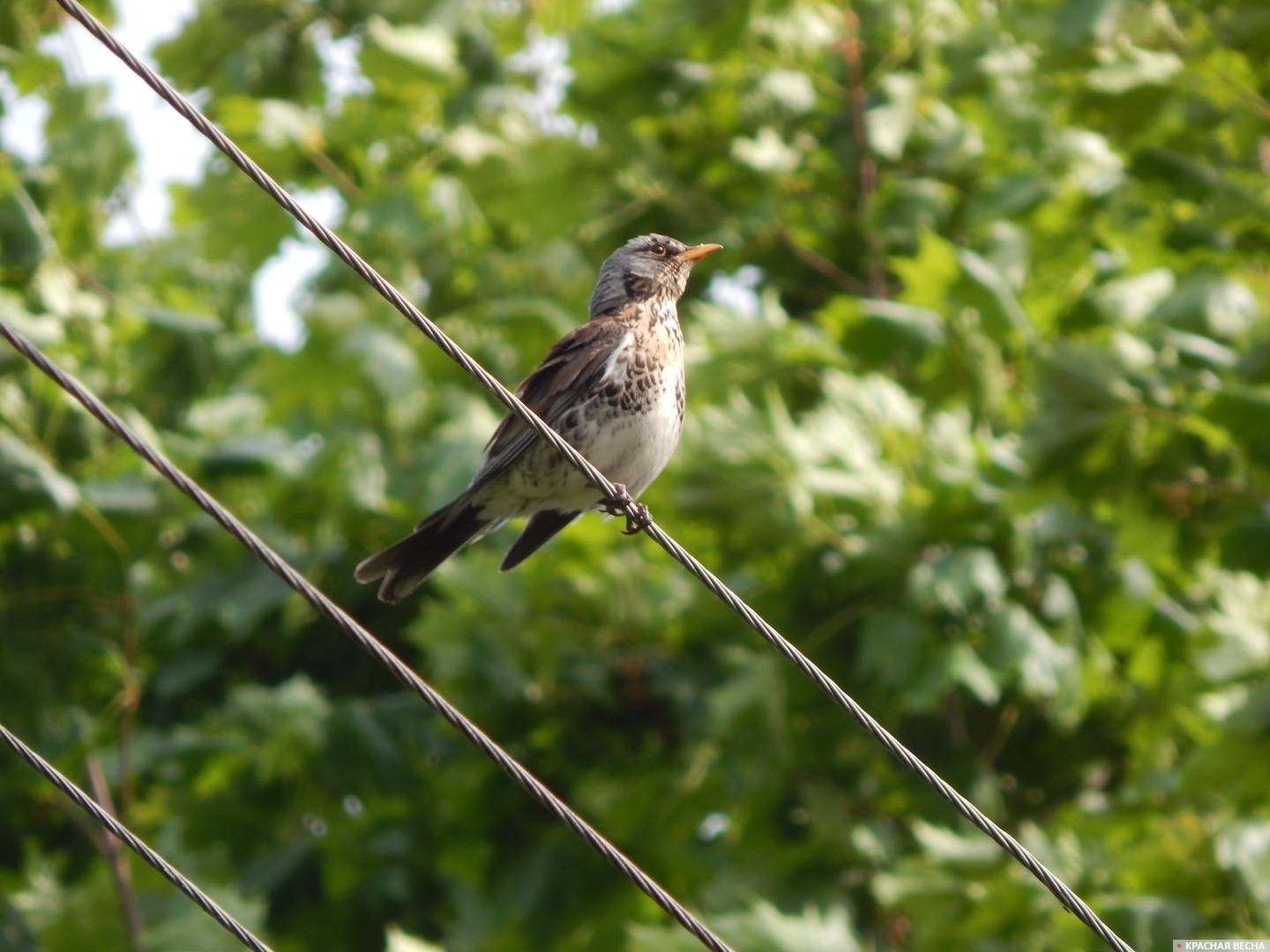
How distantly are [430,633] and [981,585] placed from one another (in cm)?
227

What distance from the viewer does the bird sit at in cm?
532

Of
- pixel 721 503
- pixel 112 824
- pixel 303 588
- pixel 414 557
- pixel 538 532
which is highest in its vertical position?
pixel 303 588

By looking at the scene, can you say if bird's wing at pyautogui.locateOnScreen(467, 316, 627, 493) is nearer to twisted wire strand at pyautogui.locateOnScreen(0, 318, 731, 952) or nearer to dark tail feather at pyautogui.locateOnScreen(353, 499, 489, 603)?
dark tail feather at pyautogui.locateOnScreen(353, 499, 489, 603)

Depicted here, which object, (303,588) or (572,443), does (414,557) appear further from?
(303,588)

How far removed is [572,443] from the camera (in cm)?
542

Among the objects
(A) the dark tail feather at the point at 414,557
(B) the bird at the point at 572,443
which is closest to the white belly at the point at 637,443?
(B) the bird at the point at 572,443

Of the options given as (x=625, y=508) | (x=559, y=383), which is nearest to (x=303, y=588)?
(x=625, y=508)

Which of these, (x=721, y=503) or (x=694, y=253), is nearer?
(x=694, y=253)

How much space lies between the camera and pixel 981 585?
6.55 m

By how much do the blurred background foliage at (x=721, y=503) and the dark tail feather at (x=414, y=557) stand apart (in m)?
1.55

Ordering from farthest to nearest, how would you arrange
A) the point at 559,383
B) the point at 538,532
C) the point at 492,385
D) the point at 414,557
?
1. the point at 538,532
2. the point at 559,383
3. the point at 414,557
4. the point at 492,385

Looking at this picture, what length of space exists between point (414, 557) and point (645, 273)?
4.37 ft

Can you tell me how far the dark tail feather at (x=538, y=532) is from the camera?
18.6ft

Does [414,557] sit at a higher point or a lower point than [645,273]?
lower
